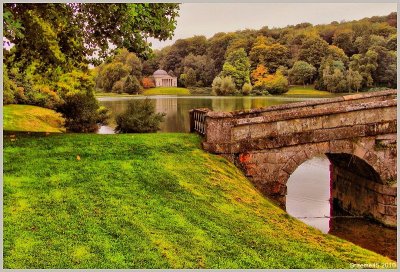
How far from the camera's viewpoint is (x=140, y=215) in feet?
28.9

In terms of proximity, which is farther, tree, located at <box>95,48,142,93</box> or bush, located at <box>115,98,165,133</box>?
tree, located at <box>95,48,142,93</box>

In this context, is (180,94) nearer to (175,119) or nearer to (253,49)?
(253,49)

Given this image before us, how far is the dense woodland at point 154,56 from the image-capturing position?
1427cm

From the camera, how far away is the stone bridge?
43.0ft

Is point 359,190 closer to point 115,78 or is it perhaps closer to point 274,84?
point 274,84

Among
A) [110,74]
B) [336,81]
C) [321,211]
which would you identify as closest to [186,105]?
[110,74]

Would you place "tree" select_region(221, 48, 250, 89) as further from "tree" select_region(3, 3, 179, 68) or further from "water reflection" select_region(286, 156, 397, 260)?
"tree" select_region(3, 3, 179, 68)

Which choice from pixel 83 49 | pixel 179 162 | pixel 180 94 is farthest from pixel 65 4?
pixel 180 94

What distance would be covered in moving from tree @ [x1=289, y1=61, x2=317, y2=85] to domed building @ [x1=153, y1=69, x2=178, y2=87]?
718 inches

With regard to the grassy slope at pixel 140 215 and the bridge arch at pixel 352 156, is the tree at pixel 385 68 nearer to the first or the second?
the bridge arch at pixel 352 156

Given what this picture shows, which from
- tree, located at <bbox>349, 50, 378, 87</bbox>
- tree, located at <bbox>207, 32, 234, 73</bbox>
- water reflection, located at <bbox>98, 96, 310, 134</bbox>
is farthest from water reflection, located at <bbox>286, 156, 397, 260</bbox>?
tree, located at <bbox>207, 32, 234, 73</bbox>

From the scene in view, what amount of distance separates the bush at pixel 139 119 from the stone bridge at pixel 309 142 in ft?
32.7

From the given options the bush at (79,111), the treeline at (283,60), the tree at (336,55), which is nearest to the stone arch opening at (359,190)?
the bush at (79,111)

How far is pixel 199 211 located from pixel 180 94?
164ft
